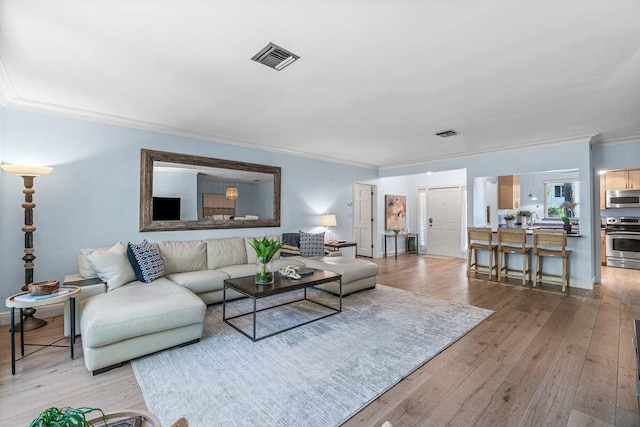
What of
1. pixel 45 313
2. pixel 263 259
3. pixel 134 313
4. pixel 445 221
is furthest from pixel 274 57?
pixel 445 221

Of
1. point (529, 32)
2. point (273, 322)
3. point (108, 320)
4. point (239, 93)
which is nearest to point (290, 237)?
point (273, 322)

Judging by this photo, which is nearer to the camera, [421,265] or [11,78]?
[11,78]

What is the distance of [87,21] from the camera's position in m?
1.92

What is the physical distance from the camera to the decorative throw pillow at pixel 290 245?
5156 millimetres

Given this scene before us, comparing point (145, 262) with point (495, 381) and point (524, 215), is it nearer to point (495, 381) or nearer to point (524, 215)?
point (495, 381)

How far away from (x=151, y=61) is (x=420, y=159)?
5.48 metres

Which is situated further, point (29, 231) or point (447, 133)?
point (447, 133)

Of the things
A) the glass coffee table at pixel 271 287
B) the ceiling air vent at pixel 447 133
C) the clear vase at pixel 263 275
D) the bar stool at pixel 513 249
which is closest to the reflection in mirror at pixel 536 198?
the bar stool at pixel 513 249

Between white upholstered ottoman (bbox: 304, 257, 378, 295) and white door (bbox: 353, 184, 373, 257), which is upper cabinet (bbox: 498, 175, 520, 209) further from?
white upholstered ottoman (bbox: 304, 257, 378, 295)

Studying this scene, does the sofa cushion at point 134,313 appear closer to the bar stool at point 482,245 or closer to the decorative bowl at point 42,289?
the decorative bowl at point 42,289

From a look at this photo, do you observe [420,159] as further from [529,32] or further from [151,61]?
[151,61]

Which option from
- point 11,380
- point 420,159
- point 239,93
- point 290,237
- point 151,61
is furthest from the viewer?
point 420,159

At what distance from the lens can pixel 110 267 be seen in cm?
307

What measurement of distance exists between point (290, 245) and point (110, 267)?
2742 millimetres
